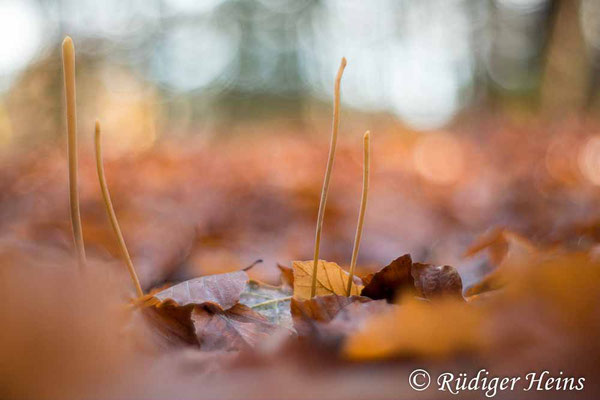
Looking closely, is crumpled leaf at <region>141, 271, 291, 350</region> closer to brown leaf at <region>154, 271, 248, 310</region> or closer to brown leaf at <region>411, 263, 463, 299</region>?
brown leaf at <region>154, 271, 248, 310</region>

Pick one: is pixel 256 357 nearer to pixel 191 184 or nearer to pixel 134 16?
pixel 191 184

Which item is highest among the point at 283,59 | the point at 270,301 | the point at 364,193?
the point at 283,59

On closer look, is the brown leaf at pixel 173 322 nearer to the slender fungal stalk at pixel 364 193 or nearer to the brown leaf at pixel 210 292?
the brown leaf at pixel 210 292

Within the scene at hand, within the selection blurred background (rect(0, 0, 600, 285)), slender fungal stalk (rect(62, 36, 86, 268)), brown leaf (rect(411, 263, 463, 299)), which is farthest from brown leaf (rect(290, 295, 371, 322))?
blurred background (rect(0, 0, 600, 285))

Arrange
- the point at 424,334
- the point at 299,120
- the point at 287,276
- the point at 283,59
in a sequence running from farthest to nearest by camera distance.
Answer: the point at 299,120, the point at 283,59, the point at 287,276, the point at 424,334

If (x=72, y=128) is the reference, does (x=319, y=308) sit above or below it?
below

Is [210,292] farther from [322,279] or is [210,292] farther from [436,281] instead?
[436,281]

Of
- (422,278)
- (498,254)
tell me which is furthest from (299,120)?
(422,278)

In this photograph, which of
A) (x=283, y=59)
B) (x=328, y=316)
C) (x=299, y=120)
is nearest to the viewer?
(x=328, y=316)
